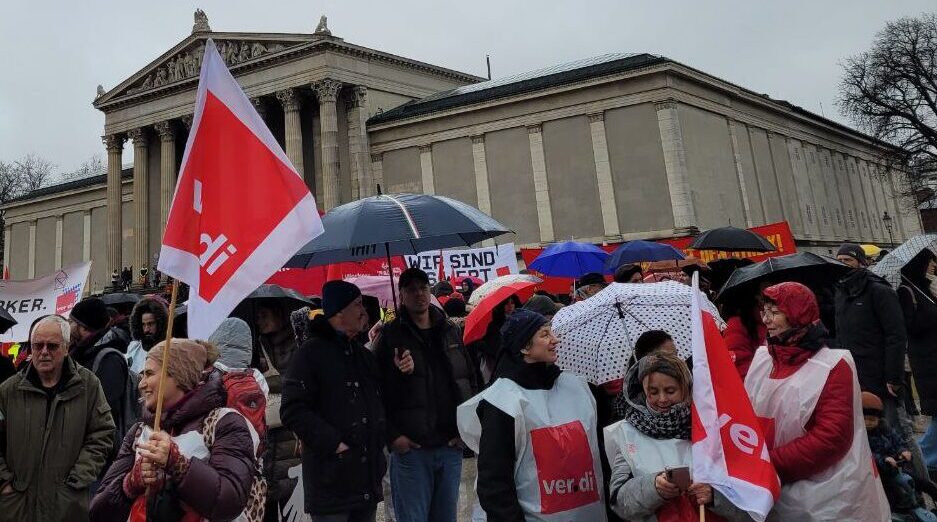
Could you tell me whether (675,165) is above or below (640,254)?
above

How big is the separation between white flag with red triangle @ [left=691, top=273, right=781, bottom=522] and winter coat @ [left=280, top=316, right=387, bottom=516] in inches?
80.3

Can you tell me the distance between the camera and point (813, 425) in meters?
3.05

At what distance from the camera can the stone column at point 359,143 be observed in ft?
112

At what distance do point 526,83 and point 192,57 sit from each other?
20364 mm

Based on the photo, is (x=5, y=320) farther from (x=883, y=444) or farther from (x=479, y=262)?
(x=479, y=262)

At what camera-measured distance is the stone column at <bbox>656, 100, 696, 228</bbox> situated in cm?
2841

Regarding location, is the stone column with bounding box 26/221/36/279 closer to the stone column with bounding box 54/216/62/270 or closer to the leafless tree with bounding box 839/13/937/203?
the stone column with bounding box 54/216/62/270

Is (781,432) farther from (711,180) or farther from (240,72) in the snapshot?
(240,72)

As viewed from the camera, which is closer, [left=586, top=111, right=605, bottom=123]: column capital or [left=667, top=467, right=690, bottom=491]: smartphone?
[left=667, top=467, right=690, bottom=491]: smartphone

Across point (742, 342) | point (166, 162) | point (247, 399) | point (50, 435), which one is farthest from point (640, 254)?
point (166, 162)

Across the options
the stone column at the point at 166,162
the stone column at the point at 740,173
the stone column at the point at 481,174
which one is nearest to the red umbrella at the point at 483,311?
the stone column at the point at 481,174

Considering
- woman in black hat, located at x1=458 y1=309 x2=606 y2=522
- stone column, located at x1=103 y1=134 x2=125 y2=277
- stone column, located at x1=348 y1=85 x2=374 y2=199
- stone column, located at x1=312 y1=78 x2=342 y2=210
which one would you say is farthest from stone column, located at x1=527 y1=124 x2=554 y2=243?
woman in black hat, located at x1=458 y1=309 x2=606 y2=522

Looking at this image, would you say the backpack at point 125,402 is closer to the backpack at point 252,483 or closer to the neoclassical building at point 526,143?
the backpack at point 252,483

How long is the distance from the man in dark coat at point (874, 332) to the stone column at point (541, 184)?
25.4 meters
